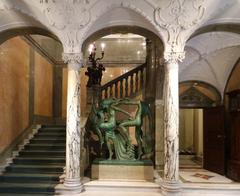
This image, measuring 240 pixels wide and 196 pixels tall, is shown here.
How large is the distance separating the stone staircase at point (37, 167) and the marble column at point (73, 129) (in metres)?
0.52

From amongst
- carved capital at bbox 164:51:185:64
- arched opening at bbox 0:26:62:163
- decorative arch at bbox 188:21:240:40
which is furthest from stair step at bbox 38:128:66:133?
decorative arch at bbox 188:21:240:40

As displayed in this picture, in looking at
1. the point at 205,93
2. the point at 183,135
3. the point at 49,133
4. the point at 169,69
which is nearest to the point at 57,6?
the point at 169,69

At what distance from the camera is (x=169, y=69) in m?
5.18

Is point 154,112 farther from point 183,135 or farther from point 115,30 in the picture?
point 183,135

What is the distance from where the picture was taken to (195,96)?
937 centimetres

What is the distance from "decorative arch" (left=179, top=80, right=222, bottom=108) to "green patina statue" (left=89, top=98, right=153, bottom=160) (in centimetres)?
364

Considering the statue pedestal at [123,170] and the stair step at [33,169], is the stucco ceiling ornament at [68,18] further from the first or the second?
the stair step at [33,169]

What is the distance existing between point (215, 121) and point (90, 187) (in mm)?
5246

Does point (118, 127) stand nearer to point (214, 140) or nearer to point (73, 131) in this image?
point (73, 131)

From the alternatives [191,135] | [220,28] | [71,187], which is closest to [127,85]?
[220,28]

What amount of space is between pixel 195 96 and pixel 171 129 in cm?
462

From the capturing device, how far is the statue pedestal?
583cm

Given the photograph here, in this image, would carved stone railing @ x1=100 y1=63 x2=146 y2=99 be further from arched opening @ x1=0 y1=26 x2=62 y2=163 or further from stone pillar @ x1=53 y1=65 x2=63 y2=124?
stone pillar @ x1=53 y1=65 x2=63 y2=124

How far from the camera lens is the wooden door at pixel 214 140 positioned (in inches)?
342
